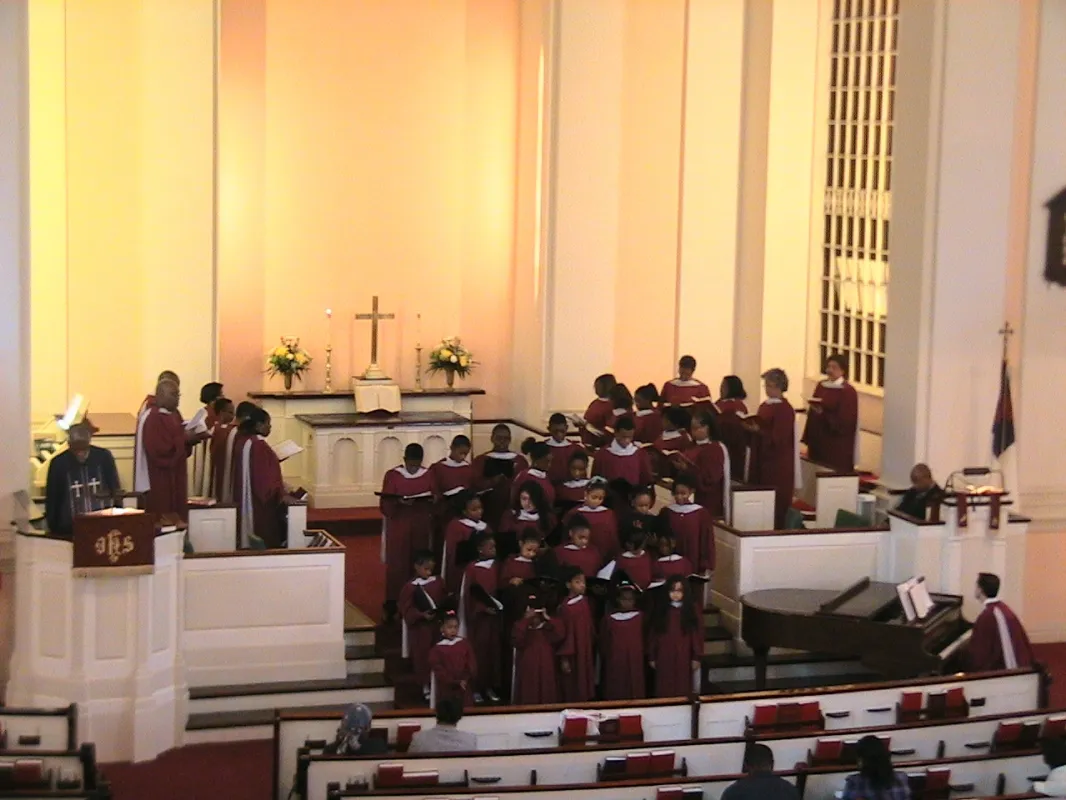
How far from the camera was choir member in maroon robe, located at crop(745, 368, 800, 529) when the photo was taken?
17.8 metres

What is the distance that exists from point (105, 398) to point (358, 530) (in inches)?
118

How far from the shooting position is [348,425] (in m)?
20.1

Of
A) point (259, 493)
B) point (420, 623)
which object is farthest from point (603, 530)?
point (259, 493)

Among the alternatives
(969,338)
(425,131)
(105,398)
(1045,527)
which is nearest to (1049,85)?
(969,338)

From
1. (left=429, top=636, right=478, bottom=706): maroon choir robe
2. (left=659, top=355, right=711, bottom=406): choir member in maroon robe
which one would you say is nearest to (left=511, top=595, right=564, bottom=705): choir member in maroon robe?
(left=429, top=636, right=478, bottom=706): maroon choir robe

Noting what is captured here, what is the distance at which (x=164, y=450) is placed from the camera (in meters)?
15.6

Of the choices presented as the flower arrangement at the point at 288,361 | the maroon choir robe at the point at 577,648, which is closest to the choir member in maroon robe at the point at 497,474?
the maroon choir robe at the point at 577,648

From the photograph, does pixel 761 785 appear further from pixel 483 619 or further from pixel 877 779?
pixel 483 619

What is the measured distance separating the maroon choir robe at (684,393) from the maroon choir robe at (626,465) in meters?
2.38

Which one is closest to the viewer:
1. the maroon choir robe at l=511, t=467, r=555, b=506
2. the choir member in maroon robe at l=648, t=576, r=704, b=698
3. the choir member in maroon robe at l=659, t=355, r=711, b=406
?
the choir member in maroon robe at l=648, t=576, r=704, b=698

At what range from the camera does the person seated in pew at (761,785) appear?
1025 cm

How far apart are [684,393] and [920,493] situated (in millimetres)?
3740

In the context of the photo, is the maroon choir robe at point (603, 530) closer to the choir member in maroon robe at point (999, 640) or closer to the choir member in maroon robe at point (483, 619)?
the choir member in maroon robe at point (483, 619)

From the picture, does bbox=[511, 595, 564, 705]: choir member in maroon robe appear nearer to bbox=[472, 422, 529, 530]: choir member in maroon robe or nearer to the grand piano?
the grand piano
